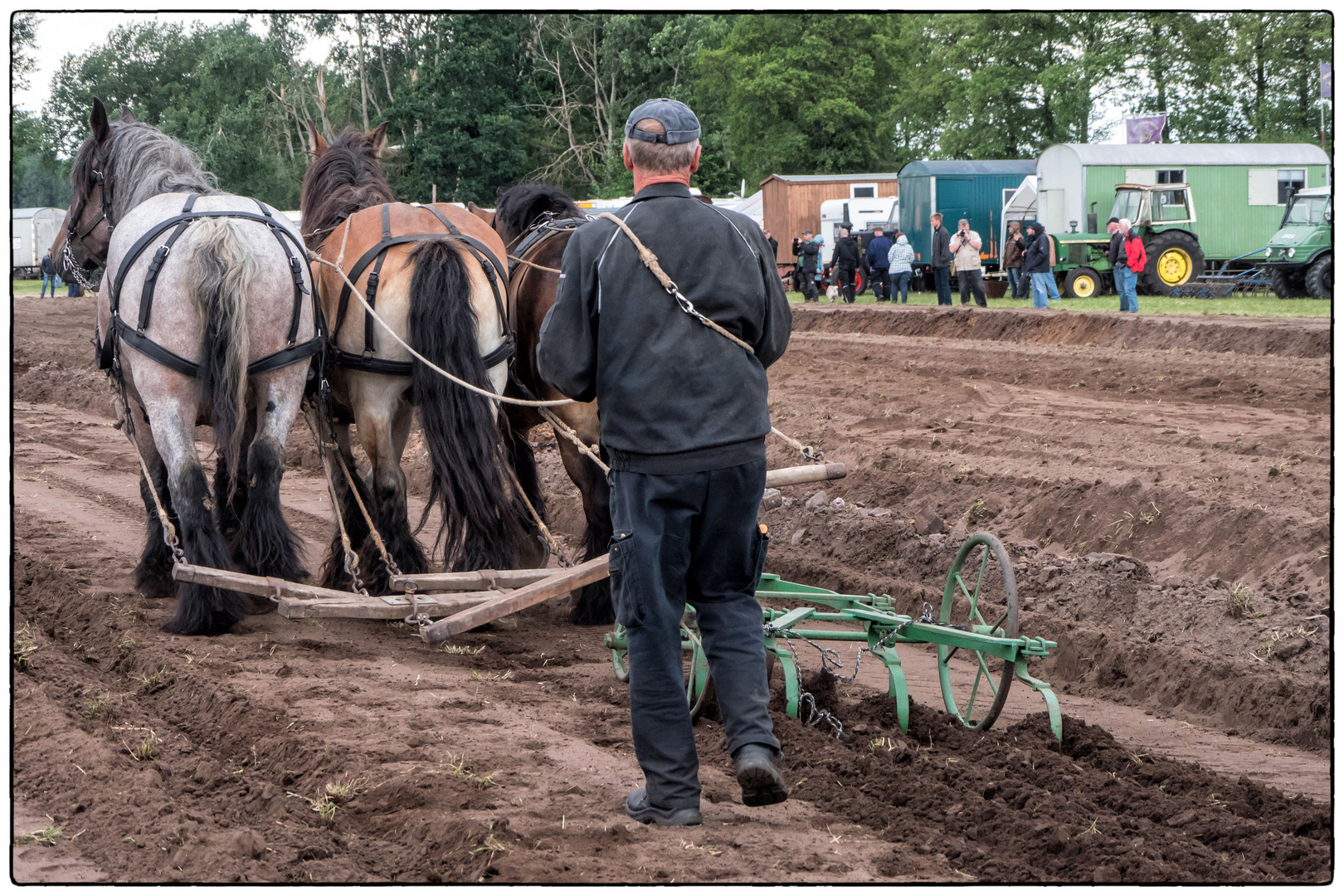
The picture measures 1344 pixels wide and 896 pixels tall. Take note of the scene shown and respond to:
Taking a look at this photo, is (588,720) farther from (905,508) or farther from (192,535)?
A: (905,508)

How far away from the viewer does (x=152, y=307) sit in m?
5.71

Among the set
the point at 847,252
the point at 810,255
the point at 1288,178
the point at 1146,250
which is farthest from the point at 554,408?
the point at 1288,178

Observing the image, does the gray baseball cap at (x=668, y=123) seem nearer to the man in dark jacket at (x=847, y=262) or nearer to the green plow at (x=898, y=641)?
the green plow at (x=898, y=641)

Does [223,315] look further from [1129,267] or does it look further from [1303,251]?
[1303,251]

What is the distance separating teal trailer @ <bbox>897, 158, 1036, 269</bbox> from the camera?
2950 centimetres

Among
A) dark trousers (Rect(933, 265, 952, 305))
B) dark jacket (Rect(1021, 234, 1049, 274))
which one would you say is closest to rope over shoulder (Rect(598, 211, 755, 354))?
dark jacket (Rect(1021, 234, 1049, 274))

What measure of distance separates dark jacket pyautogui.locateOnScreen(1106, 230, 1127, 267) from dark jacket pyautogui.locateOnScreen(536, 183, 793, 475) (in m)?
18.0

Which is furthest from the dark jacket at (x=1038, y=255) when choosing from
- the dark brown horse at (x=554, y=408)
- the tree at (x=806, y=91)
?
the tree at (x=806, y=91)

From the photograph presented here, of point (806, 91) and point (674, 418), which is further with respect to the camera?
point (806, 91)

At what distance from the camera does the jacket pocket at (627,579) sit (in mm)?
3617

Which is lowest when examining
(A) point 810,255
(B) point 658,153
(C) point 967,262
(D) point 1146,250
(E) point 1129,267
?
(B) point 658,153

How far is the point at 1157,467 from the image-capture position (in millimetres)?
8953

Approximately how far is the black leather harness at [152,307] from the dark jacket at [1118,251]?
16735 mm

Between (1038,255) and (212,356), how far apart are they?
18183 millimetres
